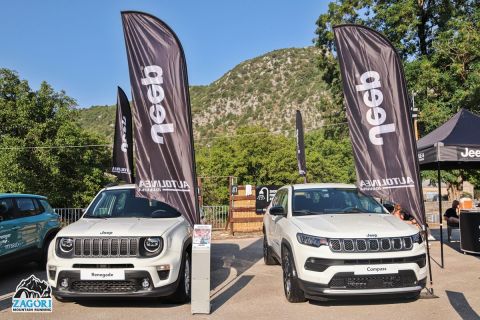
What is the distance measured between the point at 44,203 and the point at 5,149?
16460 mm

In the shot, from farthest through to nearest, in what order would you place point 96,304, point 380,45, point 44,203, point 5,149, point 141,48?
point 5,149
point 44,203
point 380,45
point 141,48
point 96,304

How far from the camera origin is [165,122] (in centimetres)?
657

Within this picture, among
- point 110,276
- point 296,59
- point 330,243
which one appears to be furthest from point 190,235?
point 296,59

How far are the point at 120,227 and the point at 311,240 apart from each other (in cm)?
260

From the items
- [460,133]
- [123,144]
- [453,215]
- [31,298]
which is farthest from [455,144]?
[123,144]

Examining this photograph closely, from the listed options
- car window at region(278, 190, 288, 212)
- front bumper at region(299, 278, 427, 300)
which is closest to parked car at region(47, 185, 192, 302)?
front bumper at region(299, 278, 427, 300)

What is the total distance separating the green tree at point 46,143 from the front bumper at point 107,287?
19.2 meters

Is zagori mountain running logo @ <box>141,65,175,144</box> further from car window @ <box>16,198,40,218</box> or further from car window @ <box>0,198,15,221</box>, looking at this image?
car window @ <box>16,198,40,218</box>

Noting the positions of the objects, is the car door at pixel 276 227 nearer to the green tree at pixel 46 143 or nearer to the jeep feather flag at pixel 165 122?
the jeep feather flag at pixel 165 122

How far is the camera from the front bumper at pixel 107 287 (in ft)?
18.4

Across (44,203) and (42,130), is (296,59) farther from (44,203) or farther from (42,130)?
(44,203)

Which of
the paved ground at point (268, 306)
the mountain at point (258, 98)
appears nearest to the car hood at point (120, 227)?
the paved ground at point (268, 306)

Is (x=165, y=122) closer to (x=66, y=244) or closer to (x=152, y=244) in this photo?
(x=152, y=244)

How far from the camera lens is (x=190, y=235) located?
6.80m
